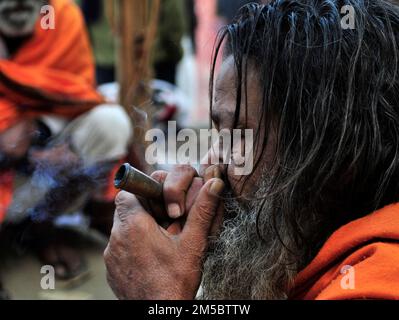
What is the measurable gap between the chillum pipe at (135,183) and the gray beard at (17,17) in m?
2.57

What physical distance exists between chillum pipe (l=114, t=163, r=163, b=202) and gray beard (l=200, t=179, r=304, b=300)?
0.18 meters

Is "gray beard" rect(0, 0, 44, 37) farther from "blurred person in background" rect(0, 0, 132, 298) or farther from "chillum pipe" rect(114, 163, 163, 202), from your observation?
"chillum pipe" rect(114, 163, 163, 202)

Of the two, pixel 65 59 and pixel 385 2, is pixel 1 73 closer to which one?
pixel 65 59

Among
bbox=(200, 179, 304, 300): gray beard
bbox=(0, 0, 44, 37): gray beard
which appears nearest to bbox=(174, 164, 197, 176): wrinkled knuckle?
bbox=(200, 179, 304, 300): gray beard

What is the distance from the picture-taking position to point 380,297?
4.32 feet

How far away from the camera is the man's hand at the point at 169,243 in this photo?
155 cm

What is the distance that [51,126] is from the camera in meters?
3.63

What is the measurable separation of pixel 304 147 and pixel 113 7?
9.45ft

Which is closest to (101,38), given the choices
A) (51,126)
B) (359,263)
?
(51,126)

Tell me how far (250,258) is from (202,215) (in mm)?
161

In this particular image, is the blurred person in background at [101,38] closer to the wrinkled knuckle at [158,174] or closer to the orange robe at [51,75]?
the orange robe at [51,75]

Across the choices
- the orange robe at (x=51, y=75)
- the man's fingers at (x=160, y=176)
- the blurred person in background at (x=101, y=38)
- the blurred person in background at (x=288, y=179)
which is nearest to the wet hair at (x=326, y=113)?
the blurred person in background at (x=288, y=179)

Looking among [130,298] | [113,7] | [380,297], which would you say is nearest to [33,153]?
[113,7]

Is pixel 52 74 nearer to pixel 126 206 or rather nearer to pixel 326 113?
pixel 126 206
